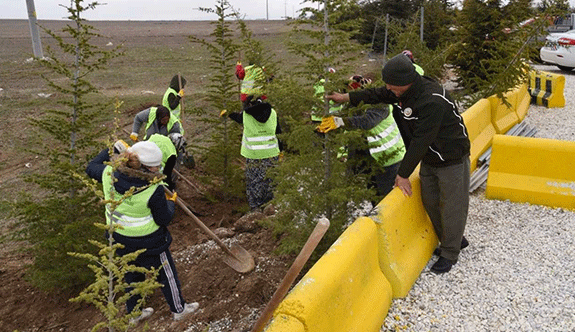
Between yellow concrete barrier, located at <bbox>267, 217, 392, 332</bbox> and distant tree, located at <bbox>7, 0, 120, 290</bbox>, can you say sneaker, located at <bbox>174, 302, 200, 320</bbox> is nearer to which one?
distant tree, located at <bbox>7, 0, 120, 290</bbox>

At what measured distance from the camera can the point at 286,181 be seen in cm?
451

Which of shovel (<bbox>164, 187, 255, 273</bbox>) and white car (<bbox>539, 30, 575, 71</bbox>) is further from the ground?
white car (<bbox>539, 30, 575, 71</bbox>)

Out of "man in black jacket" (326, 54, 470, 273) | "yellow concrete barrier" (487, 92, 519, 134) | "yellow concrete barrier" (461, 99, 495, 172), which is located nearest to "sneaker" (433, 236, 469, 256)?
"man in black jacket" (326, 54, 470, 273)

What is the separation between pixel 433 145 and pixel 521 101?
22.8ft

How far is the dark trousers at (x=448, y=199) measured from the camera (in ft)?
13.9

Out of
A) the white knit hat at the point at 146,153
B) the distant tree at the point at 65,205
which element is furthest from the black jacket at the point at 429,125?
the distant tree at the point at 65,205

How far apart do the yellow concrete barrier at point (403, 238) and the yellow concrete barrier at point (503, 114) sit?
4105 mm

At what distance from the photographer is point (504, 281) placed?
4203mm

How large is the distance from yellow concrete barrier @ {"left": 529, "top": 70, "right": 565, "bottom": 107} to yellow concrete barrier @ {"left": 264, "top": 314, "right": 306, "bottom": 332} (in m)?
10.7

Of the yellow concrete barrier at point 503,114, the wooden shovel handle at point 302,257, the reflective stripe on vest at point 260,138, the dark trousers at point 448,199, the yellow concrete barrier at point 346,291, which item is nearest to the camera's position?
the yellow concrete barrier at point 346,291

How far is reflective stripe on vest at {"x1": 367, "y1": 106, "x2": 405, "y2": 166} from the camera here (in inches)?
187

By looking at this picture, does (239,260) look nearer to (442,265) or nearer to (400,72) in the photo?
(442,265)

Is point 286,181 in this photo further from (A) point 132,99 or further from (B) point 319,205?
(A) point 132,99

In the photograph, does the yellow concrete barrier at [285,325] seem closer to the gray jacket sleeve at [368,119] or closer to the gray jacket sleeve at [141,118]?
the gray jacket sleeve at [368,119]
